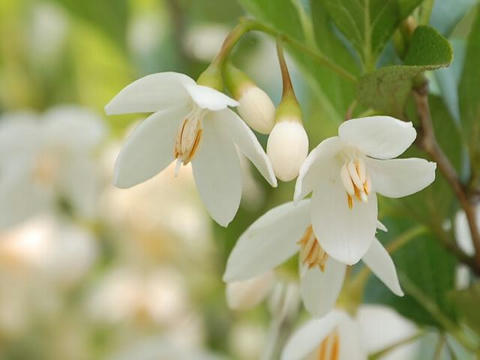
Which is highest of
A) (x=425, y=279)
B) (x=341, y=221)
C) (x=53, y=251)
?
(x=341, y=221)

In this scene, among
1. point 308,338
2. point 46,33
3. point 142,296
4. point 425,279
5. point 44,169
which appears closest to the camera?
point 308,338

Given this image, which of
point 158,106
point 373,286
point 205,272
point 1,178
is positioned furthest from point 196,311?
point 158,106

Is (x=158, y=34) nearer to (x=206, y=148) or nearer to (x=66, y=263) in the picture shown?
(x=66, y=263)

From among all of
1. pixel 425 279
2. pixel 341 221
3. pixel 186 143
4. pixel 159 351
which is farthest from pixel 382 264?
pixel 159 351

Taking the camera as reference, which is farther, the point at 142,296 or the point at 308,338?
the point at 142,296

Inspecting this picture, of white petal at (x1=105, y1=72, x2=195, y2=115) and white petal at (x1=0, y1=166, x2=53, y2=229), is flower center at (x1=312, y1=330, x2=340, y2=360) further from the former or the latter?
white petal at (x1=0, y1=166, x2=53, y2=229)

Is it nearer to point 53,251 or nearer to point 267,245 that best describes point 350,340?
point 267,245
